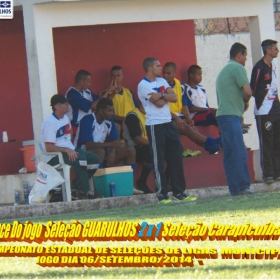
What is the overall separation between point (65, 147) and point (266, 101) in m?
2.86

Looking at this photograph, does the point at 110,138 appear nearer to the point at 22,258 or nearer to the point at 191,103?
the point at 191,103

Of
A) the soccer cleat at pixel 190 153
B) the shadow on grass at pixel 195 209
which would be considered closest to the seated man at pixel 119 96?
the soccer cleat at pixel 190 153

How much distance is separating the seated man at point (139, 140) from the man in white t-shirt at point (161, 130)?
1.71 m

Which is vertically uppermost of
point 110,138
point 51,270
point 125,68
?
point 125,68

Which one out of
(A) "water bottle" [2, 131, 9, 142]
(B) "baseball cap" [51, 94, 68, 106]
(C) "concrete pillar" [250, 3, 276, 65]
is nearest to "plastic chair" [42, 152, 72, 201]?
(B) "baseball cap" [51, 94, 68, 106]

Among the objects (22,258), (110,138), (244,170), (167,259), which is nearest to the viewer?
(167,259)

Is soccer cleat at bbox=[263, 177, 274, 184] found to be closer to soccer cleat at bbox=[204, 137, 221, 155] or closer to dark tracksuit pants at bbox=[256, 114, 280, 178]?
dark tracksuit pants at bbox=[256, 114, 280, 178]

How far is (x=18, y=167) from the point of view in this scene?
47.8 feet

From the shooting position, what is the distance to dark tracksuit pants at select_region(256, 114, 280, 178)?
1366cm

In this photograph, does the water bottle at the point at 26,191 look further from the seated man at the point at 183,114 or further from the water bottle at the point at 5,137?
the seated man at the point at 183,114

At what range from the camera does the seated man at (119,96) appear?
14773 millimetres

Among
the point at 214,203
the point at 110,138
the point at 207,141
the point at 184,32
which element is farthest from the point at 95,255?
the point at 184,32

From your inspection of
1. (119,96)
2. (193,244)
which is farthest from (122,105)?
(193,244)

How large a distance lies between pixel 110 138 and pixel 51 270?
735 cm
